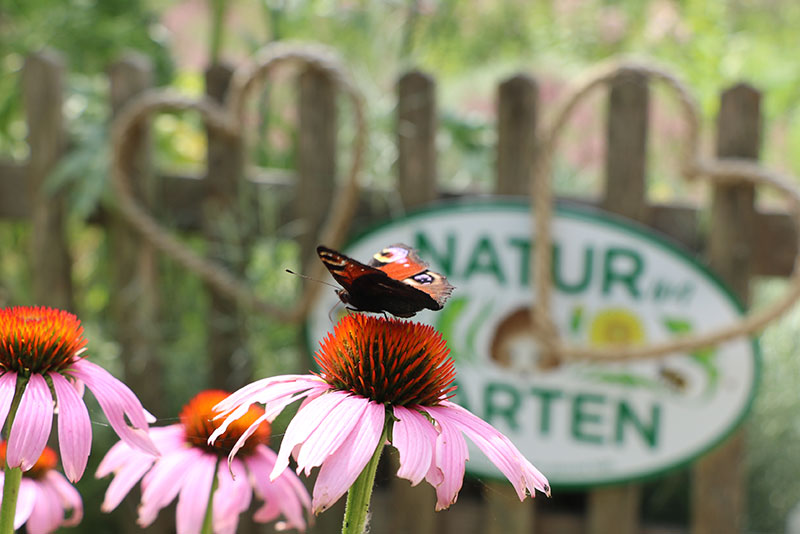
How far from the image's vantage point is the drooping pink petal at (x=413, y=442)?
0.39 metres

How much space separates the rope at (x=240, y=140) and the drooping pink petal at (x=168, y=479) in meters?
1.26

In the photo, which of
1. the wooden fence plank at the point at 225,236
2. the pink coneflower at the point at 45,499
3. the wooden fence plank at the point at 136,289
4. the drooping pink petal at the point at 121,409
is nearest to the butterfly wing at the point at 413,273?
the drooping pink petal at the point at 121,409

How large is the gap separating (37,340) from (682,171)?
5.02 feet

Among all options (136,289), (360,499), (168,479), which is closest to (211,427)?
(168,479)

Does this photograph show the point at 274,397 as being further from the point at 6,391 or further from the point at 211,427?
the point at 211,427

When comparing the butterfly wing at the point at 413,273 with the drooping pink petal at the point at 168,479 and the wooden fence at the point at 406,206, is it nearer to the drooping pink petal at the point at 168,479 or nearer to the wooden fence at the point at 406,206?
the drooping pink petal at the point at 168,479

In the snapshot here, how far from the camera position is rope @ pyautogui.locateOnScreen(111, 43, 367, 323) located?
6.01ft

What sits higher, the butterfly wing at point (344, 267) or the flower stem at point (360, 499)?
the butterfly wing at point (344, 267)

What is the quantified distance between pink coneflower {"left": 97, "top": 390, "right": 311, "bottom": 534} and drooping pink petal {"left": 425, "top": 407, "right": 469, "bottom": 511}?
0.55 ft

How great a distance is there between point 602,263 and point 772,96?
2.38 metres

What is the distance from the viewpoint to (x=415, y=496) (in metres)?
1.94

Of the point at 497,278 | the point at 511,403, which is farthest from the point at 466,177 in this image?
the point at 511,403

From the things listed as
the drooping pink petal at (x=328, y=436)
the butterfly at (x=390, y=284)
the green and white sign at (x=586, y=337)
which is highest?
the butterfly at (x=390, y=284)

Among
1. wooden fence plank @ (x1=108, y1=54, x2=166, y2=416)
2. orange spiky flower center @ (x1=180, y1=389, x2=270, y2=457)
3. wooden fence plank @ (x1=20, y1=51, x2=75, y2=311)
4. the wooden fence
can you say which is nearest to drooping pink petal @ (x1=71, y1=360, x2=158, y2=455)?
orange spiky flower center @ (x1=180, y1=389, x2=270, y2=457)
